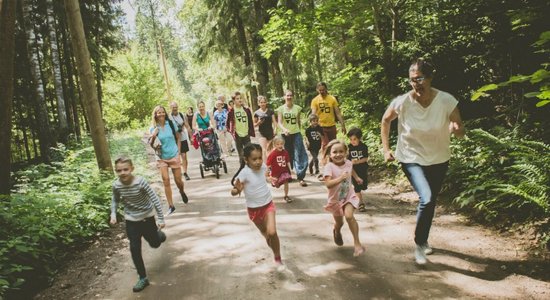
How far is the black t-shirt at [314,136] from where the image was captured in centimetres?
973

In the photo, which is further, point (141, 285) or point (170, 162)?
point (170, 162)

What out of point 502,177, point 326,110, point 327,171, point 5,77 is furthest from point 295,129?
point 5,77

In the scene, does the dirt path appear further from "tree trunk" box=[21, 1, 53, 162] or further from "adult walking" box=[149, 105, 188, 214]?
"tree trunk" box=[21, 1, 53, 162]

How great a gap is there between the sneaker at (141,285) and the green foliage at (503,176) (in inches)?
183

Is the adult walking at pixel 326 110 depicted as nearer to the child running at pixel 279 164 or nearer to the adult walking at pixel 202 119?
the child running at pixel 279 164

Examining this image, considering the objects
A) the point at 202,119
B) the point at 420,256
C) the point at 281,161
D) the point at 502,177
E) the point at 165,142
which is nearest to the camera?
the point at 420,256

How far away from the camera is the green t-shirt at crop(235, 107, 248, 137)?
36.0ft

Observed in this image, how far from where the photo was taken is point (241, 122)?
36.1 ft

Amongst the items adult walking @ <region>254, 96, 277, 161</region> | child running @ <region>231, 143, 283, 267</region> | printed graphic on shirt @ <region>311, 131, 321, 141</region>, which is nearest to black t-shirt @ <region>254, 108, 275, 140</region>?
adult walking @ <region>254, 96, 277, 161</region>

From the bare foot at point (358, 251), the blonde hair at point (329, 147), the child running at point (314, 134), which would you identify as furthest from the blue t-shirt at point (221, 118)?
the bare foot at point (358, 251)

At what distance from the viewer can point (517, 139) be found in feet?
A: 20.4

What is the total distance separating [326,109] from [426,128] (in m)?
5.19

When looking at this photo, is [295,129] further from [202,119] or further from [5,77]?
[5,77]

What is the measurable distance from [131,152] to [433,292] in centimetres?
1769
